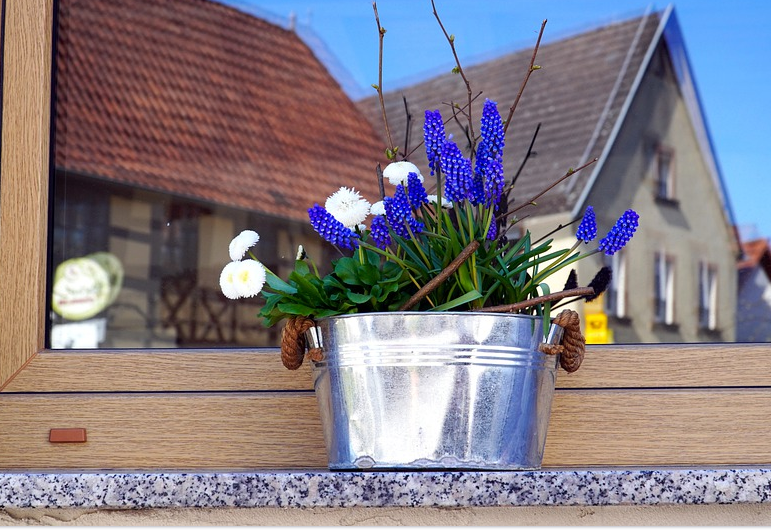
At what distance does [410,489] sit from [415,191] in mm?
343

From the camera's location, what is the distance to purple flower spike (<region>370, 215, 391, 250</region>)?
1.21 meters

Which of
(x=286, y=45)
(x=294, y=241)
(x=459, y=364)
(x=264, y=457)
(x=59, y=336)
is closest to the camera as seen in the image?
(x=459, y=364)

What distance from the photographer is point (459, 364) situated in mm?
1114

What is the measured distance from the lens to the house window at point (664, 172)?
2568 millimetres

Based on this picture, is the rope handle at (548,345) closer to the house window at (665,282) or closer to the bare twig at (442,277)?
the bare twig at (442,277)

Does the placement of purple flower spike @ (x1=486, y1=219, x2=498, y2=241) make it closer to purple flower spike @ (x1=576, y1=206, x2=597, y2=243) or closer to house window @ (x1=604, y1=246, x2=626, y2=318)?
purple flower spike @ (x1=576, y1=206, x2=597, y2=243)

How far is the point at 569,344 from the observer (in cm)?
121

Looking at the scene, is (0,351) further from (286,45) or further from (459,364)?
(286,45)

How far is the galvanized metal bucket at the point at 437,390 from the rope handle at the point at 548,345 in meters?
0.04

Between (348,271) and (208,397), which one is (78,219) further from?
(348,271)

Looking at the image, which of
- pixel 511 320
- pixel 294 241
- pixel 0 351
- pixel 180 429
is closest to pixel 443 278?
pixel 511 320

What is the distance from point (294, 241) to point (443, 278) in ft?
3.09

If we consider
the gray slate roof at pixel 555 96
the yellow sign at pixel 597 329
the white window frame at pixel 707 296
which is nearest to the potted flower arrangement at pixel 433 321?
the yellow sign at pixel 597 329

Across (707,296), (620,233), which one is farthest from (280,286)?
(707,296)
